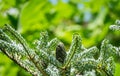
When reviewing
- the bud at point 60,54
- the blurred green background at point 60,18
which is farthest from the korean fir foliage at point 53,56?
the blurred green background at point 60,18

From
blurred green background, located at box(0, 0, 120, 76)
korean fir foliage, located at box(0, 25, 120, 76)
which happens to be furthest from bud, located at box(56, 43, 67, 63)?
blurred green background, located at box(0, 0, 120, 76)

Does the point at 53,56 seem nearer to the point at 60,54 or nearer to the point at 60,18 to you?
the point at 60,54

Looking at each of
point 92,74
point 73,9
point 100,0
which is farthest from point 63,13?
point 92,74

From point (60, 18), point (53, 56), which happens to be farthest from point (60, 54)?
point (60, 18)

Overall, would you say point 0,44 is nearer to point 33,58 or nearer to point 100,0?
point 33,58

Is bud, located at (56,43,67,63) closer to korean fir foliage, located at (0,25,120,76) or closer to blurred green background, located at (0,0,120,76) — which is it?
korean fir foliage, located at (0,25,120,76)

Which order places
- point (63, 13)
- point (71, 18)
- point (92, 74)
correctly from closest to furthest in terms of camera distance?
point (92, 74) → point (63, 13) → point (71, 18)
